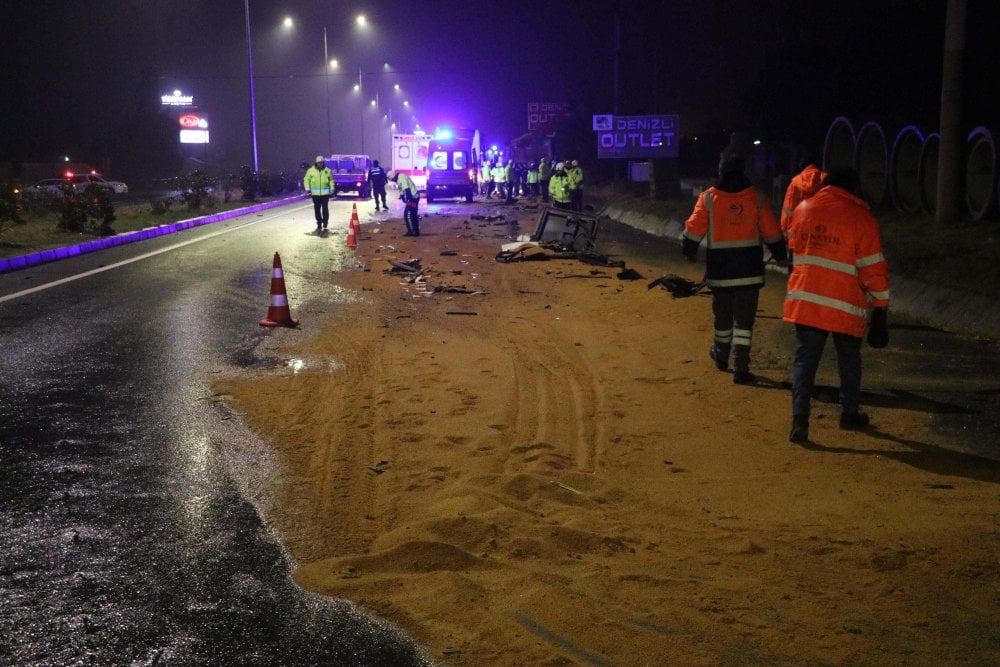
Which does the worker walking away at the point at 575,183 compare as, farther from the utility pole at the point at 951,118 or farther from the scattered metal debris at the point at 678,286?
the scattered metal debris at the point at 678,286

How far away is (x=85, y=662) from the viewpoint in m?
3.62

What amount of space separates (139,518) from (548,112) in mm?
62384

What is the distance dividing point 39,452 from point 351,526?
8.54 feet

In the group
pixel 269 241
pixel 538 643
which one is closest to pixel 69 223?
pixel 269 241

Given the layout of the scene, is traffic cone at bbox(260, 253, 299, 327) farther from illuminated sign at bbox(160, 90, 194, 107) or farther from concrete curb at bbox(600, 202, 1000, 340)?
illuminated sign at bbox(160, 90, 194, 107)

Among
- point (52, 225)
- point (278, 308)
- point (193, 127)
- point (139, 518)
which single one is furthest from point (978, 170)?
point (193, 127)

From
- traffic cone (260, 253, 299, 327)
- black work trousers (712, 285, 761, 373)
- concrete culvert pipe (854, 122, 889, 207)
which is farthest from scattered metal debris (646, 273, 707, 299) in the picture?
concrete culvert pipe (854, 122, 889, 207)

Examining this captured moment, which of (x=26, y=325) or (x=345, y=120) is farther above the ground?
(x=345, y=120)

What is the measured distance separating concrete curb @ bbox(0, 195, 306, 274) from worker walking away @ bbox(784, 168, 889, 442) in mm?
15226

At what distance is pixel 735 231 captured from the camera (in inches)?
335

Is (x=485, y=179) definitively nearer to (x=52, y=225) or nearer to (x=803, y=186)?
(x=52, y=225)

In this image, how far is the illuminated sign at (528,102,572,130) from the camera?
6512 cm

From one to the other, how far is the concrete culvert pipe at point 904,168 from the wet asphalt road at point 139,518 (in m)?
13.7

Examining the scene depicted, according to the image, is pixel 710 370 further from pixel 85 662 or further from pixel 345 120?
pixel 345 120
